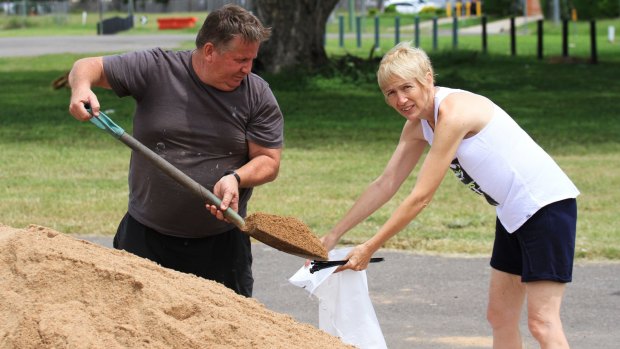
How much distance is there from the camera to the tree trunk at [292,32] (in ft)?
64.5

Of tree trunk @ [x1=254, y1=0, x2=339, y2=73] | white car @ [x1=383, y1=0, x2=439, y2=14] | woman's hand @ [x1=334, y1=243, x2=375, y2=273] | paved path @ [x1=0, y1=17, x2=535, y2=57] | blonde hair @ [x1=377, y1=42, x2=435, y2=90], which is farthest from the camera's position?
white car @ [x1=383, y1=0, x2=439, y2=14]

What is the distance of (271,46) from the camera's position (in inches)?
787

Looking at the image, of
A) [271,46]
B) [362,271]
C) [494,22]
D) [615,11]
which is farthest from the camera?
[494,22]

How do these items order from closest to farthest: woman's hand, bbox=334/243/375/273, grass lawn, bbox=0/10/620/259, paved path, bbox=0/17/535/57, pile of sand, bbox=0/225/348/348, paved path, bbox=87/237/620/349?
pile of sand, bbox=0/225/348/348 < woman's hand, bbox=334/243/375/273 < paved path, bbox=87/237/620/349 < grass lawn, bbox=0/10/620/259 < paved path, bbox=0/17/535/57

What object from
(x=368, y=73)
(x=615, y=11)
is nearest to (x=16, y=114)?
(x=368, y=73)

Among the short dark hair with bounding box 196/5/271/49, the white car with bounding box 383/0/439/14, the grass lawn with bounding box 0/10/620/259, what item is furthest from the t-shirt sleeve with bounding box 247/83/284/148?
the white car with bounding box 383/0/439/14

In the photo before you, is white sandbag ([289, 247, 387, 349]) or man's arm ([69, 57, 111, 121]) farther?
white sandbag ([289, 247, 387, 349])

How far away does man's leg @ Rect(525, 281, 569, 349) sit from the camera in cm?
464

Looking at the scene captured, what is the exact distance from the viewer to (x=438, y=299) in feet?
22.9

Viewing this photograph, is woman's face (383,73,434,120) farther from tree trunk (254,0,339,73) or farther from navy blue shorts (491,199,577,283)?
tree trunk (254,0,339,73)

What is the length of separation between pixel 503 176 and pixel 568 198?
278mm

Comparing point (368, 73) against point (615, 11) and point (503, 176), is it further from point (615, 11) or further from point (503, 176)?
point (615, 11)

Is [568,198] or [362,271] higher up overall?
[568,198]

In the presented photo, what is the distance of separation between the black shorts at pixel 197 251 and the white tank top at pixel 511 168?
1134 millimetres
